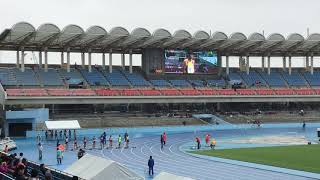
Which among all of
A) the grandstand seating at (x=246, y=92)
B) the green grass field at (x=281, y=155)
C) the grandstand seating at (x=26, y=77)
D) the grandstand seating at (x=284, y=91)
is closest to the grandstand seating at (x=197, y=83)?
the grandstand seating at (x=246, y=92)

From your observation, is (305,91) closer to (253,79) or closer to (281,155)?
(253,79)

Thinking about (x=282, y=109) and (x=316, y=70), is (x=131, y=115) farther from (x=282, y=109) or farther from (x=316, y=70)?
(x=316, y=70)

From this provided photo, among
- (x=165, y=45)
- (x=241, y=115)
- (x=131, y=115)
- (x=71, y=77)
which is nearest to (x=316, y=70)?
(x=241, y=115)

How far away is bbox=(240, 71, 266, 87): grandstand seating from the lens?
80094mm

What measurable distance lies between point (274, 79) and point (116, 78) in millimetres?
25860

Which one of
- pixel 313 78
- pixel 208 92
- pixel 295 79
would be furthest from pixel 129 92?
pixel 313 78

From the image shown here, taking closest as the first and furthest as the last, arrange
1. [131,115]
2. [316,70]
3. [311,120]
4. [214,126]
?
[214,126] < [131,115] < [311,120] < [316,70]

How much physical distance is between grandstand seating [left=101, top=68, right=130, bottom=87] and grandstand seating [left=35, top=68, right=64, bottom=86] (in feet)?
23.4

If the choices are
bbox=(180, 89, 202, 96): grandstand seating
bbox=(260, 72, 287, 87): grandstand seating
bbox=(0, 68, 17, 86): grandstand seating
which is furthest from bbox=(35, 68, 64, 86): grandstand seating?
bbox=(260, 72, 287, 87): grandstand seating

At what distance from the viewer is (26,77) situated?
66875 millimetres

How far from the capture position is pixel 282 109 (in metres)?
78.5

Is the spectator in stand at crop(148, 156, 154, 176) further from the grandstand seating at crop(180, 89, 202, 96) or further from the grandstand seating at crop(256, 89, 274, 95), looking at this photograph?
the grandstand seating at crop(256, 89, 274, 95)

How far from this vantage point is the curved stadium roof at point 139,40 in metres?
62.1

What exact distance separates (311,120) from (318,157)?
1618 inches
